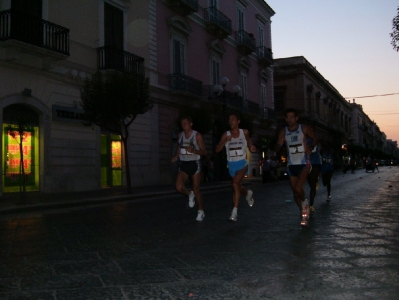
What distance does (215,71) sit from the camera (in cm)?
2886

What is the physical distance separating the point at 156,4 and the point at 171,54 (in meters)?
2.52

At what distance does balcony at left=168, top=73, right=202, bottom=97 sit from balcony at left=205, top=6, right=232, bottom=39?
4.62 meters

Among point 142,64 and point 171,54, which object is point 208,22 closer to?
point 171,54

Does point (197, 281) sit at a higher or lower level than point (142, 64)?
lower

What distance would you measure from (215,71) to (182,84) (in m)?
5.77

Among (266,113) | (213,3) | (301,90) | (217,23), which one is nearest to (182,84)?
(217,23)

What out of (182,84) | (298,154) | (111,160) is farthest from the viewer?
(182,84)

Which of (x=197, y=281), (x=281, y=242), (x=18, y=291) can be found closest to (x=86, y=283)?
(x=18, y=291)

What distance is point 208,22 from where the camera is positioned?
27203 mm

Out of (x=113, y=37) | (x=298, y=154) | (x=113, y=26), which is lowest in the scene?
(x=298, y=154)

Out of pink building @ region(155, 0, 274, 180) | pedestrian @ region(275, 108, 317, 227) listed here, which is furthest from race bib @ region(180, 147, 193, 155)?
pink building @ region(155, 0, 274, 180)

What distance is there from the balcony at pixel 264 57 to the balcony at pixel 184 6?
11.5 meters

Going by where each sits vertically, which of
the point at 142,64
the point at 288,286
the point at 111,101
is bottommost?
the point at 288,286

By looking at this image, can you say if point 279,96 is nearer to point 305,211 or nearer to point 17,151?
point 17,151
